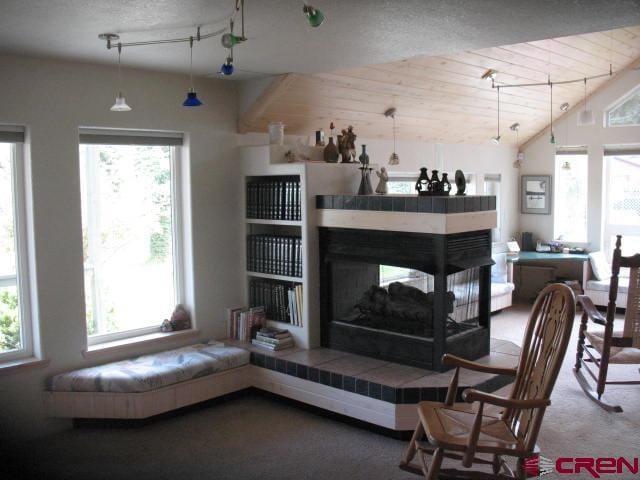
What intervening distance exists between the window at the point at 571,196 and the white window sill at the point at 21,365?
249 inches

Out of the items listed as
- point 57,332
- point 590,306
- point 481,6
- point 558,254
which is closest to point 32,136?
point 57,332

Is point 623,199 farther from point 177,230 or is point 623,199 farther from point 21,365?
point 21,365

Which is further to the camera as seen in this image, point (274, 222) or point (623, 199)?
point (623, 199)

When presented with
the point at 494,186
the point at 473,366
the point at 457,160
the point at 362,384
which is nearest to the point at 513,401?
the point at 473,366

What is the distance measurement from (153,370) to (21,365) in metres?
0.77

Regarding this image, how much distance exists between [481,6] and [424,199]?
136 cm

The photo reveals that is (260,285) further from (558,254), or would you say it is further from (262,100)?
(558,254)

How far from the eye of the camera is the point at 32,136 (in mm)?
3764

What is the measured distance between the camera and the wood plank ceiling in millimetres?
4781

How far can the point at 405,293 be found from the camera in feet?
13.9

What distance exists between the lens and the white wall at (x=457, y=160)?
6.02m

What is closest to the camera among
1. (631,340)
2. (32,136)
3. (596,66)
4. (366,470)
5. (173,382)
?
(366,470)

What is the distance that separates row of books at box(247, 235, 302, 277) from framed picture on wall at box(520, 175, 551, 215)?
4718 millimetres

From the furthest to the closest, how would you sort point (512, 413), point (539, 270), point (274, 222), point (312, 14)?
point (539, 270) < point (274, 222) < point (512, 413) < point (312, 14)
